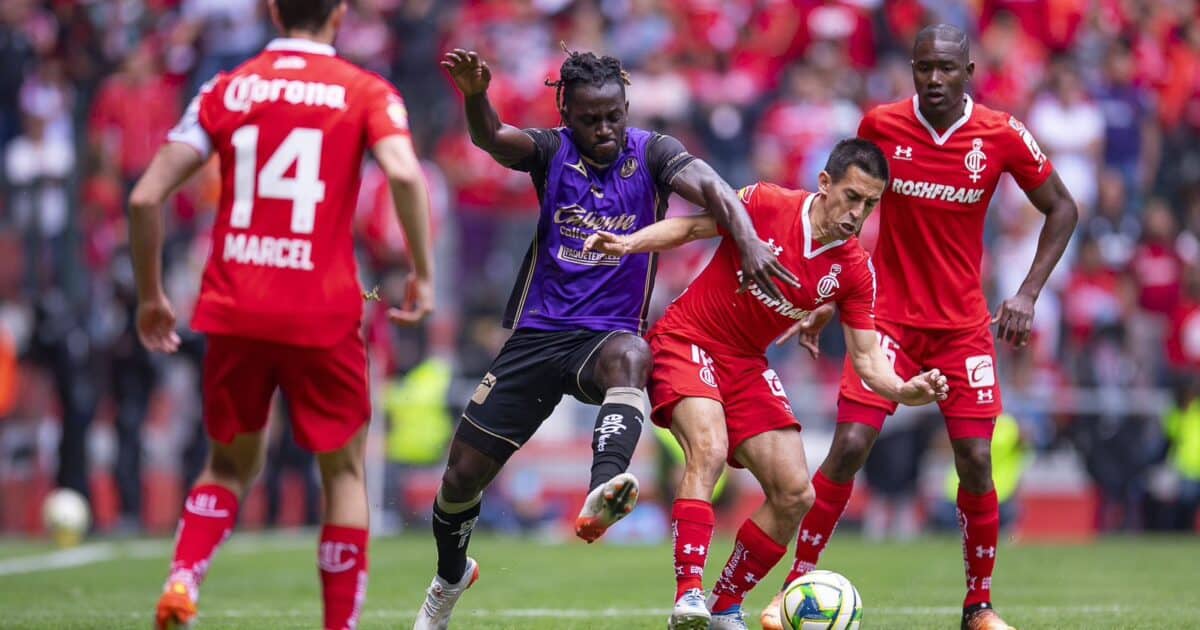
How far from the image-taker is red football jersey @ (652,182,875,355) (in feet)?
25.8

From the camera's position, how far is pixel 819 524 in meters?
8.59

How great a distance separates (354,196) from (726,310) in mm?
2226

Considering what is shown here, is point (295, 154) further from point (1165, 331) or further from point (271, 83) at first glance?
point (1165, 331)

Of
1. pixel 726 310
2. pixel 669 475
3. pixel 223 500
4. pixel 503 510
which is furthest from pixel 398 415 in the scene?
pixel 223 500

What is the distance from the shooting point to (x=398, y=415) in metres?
16.7

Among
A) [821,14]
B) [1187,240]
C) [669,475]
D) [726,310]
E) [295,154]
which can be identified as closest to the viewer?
[295,154]

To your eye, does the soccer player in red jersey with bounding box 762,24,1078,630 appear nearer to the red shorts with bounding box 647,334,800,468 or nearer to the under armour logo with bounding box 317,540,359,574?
the red shorts with bounding box 647,334,800,468

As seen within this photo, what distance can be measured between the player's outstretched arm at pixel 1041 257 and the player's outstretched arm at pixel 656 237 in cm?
163

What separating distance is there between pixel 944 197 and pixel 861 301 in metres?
0.88

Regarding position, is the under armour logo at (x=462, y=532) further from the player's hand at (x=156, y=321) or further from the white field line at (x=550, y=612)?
the player's hand at (x=156, y=321)

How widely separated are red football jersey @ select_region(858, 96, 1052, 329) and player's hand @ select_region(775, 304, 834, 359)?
34 cm

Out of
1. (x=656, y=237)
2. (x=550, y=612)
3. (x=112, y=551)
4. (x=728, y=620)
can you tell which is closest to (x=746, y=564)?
(x=728, y=620)

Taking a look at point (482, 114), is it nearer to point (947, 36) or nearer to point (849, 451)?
point (947, 36)

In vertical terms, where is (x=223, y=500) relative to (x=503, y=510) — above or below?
above
